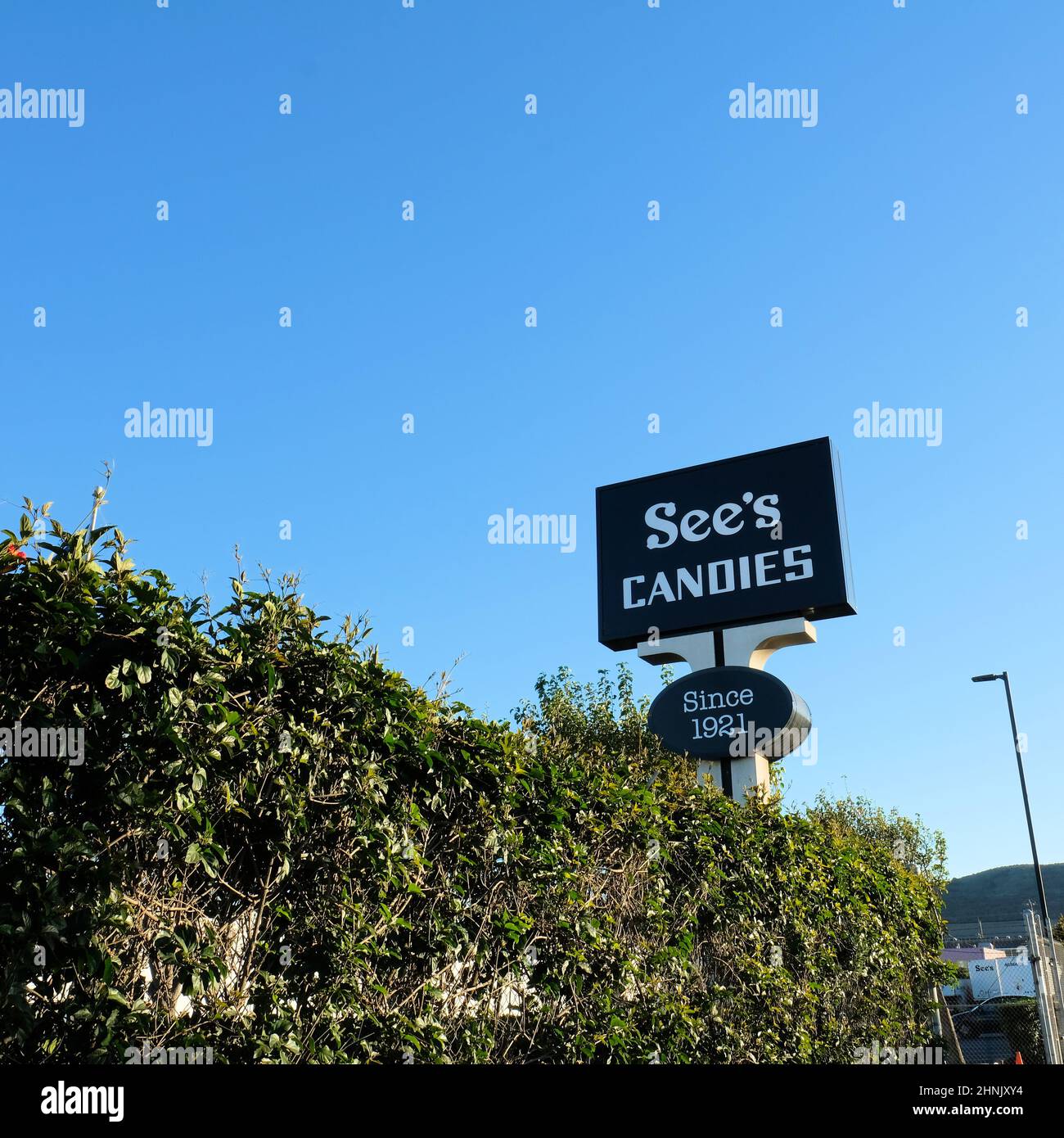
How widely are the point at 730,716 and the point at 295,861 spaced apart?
852 cm

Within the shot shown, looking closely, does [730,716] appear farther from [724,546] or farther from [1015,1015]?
[1015,1015]

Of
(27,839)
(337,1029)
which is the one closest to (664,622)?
(337,1029)

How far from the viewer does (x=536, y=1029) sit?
18.5ft

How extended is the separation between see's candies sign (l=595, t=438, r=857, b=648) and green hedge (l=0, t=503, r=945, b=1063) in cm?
624

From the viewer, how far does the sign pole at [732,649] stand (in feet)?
39.4

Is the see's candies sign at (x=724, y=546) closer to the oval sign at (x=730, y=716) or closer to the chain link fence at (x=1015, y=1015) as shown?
the oval sign at (x=730, y=716)

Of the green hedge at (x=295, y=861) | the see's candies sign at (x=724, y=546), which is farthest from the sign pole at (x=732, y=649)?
the green hedge at (x=295, y=861)

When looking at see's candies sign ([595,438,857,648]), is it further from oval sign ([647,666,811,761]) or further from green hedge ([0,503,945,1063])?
green hedge ([0,503,945,1063])

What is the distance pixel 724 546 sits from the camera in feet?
44.5

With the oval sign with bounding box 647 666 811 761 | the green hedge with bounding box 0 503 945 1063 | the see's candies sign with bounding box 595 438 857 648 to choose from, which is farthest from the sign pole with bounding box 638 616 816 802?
the green hedge with bounding box 0 503 945 1063

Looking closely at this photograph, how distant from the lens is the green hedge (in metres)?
3.55

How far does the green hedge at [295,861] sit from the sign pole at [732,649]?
480cm

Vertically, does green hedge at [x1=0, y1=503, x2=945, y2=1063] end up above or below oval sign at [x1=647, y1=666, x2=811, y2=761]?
below
